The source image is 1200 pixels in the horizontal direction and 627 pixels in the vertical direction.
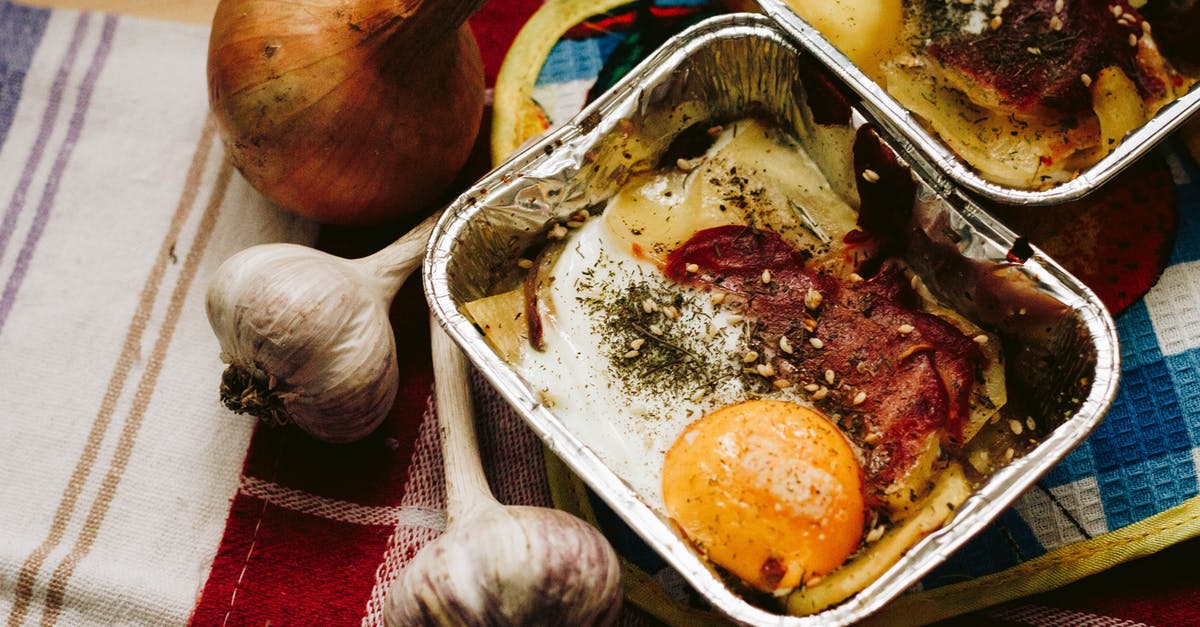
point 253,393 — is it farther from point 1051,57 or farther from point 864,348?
point 1051,57

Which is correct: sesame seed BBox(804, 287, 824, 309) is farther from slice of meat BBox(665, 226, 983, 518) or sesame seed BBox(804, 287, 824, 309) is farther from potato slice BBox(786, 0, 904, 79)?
potato slice BBox(786, 0, 904, 79)

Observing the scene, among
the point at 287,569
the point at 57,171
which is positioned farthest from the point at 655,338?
the point at 57,171

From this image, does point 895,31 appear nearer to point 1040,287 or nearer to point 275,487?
point 1040,287

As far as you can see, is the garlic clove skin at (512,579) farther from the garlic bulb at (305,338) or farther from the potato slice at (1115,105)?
the potato slice at (1115,105)

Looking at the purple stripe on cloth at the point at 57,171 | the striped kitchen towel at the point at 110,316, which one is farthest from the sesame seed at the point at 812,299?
the purple stripe on cloth at the point at 57,171

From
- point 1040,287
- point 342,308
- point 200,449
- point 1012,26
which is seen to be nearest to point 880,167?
point 1040,287

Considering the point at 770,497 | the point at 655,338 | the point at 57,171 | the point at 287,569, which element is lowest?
the point at 287,569
